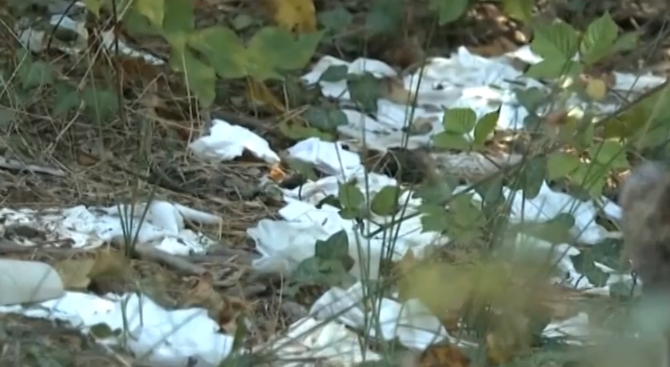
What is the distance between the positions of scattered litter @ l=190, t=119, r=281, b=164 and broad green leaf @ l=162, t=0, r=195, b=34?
0.70 meters

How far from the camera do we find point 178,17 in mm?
2254

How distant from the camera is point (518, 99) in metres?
3.08

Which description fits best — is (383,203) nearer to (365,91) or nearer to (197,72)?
(197,72)

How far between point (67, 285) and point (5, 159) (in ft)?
2.32

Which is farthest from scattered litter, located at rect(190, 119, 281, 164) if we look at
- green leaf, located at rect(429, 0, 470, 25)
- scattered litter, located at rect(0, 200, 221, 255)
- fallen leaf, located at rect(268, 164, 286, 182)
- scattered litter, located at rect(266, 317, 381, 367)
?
scattered litter, located at rect(266, 317, 381, 367)

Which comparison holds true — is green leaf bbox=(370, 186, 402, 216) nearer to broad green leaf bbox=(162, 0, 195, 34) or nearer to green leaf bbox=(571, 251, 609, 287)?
green leaf bbox=(571, 251, 609, 287)

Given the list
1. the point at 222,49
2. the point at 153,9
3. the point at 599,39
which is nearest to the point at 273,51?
the point at 222,49

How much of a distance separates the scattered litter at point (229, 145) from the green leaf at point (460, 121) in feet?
2.21

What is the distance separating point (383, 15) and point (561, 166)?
5.53 feet

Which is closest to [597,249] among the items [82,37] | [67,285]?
[67,285]

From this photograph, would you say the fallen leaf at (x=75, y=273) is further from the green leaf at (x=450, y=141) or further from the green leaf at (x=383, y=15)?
the green leaf at (x=383, y=15)

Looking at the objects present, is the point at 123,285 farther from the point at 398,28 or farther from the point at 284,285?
the point at 398,28

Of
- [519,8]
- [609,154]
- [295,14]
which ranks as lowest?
Result: [295,14]

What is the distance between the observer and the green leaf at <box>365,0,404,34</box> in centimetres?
381
